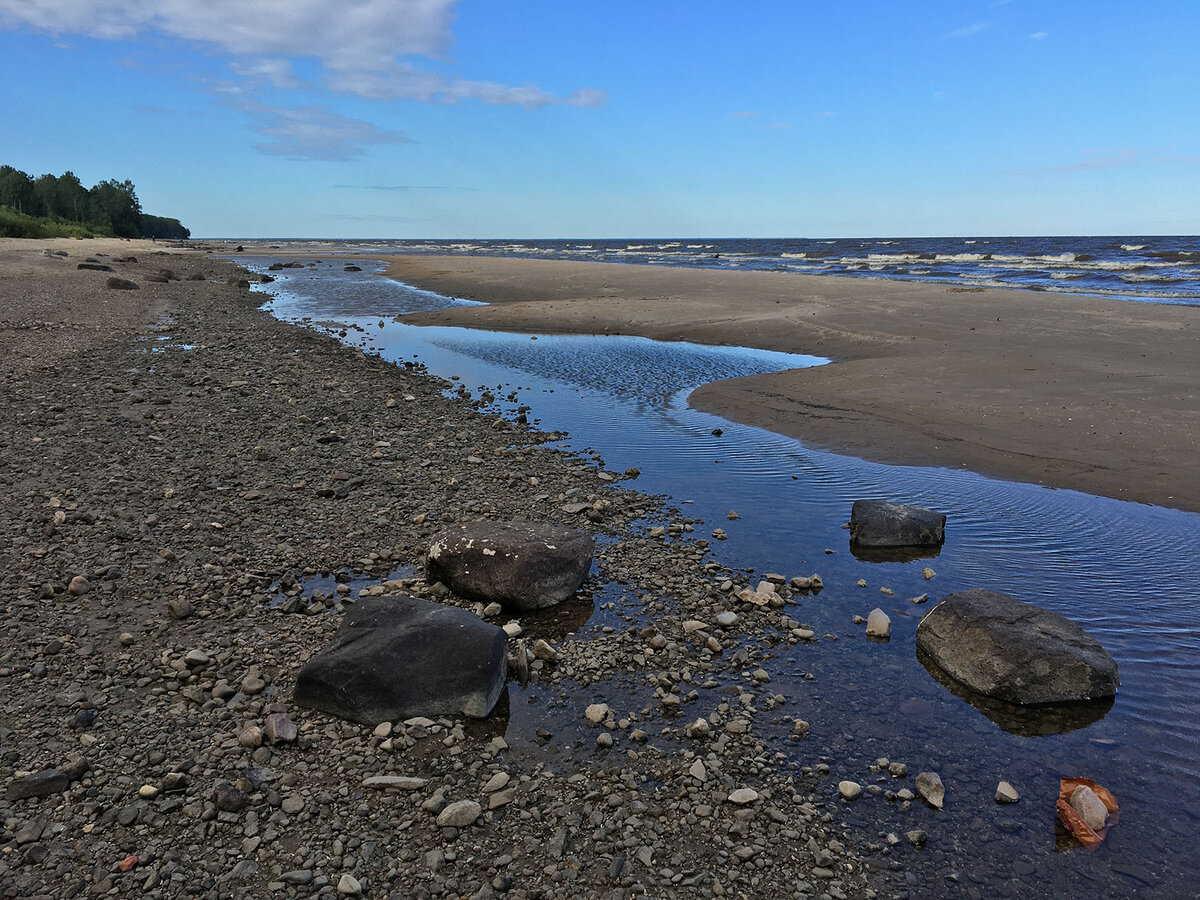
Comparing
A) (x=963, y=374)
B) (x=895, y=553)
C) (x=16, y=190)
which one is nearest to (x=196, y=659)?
(x=895, y=553)

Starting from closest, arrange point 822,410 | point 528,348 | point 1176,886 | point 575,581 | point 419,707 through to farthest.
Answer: point 1176,886, point 419,707, point 575,581, point 822,410, point 528,348

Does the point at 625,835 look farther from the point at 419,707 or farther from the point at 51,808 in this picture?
the point at 51,808

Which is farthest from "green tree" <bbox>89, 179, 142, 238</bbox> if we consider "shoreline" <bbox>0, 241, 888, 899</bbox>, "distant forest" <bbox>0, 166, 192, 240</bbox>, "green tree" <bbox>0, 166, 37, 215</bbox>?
"shoreline" <bbox>0, 241, 888, 899</bbox>

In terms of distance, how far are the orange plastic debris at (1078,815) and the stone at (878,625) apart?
1.98 metres

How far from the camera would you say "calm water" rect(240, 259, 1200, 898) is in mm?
4539

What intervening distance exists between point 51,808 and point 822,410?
13.7 meters

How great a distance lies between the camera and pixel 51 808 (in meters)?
4.50

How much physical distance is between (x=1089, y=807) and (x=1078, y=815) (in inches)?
3.4

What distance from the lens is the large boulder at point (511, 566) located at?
7355 mm

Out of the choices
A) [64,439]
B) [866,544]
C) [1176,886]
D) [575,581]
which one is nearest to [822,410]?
[866,544]

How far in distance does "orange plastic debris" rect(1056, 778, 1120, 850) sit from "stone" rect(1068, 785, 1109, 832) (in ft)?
0.07

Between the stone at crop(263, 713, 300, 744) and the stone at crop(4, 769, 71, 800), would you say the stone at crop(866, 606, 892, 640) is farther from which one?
the stone at crop(4, 769, 71, 800)

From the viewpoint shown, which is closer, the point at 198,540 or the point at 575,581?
the point at 575,581

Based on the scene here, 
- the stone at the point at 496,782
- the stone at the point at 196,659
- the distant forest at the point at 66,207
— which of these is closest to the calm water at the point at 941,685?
the stone at the point at 496,782
